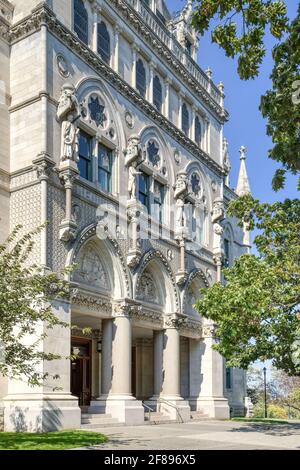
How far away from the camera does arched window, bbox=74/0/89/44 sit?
87.8 feet

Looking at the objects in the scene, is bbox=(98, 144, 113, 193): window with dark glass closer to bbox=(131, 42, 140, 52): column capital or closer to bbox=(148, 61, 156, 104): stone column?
bbox=(148, 61, 156, 104): stone column

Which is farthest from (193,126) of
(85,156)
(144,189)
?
(85,156)

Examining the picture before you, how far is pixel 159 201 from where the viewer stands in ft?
106

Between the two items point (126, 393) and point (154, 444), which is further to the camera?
point (126, 393)

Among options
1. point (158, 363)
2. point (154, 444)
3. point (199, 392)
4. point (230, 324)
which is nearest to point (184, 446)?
point (154, 444)

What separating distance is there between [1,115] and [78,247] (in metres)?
6.03

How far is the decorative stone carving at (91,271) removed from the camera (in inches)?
981

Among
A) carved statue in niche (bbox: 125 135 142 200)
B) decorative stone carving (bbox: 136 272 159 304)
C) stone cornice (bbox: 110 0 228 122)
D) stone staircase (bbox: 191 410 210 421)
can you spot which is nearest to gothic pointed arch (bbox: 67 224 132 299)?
decorative stone carving (bbox: 136 272 159 304)

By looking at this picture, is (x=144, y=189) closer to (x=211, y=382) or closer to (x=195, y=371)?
(x=195, y=371)

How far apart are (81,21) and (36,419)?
55.8 feet

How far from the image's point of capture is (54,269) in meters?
22.3

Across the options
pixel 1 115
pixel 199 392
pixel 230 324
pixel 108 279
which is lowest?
pixel 199 392
